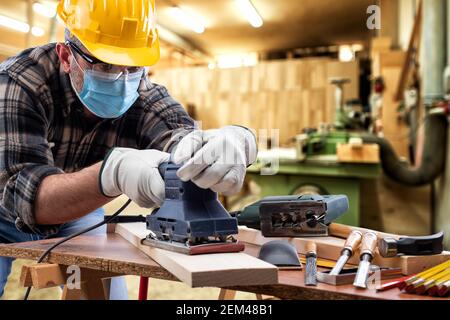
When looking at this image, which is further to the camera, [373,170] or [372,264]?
[373,170]

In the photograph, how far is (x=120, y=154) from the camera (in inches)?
36.0

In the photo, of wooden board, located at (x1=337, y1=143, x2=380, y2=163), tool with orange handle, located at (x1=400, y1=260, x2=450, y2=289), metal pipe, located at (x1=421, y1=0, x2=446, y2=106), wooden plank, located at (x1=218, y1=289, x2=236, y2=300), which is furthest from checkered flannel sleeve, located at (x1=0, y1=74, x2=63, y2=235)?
metal pipe, located at (x1=421, y1=0, x2=446, y2=106)

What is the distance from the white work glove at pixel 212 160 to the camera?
77 cm

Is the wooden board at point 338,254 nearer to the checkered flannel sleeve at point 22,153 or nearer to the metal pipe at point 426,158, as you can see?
the checkered flannel sleeve at point 22,153

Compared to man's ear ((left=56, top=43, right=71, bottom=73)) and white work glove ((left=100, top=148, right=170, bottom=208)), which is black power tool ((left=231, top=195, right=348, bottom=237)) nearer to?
white work glove ((left=100, top=148, right=170, bottom=208))

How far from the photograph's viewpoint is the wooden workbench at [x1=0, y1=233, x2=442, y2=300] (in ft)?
2.13

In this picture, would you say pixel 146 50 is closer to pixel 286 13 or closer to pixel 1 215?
pixel 1 215

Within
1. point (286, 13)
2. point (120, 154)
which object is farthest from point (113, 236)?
point (286, 13)

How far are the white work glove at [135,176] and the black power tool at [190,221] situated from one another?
3 centimetres

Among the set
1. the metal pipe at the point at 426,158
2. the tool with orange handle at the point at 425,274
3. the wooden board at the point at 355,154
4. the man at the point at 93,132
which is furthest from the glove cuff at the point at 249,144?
the metal pipe at the point at 426,158

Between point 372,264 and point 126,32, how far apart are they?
0.86 m

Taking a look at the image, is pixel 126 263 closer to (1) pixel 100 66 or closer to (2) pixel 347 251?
(2) pixel 347 251

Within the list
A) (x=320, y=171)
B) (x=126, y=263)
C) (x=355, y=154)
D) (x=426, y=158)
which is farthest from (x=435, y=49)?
(x=126, y=263)

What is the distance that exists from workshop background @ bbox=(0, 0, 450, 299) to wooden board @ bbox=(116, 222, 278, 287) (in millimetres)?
783
